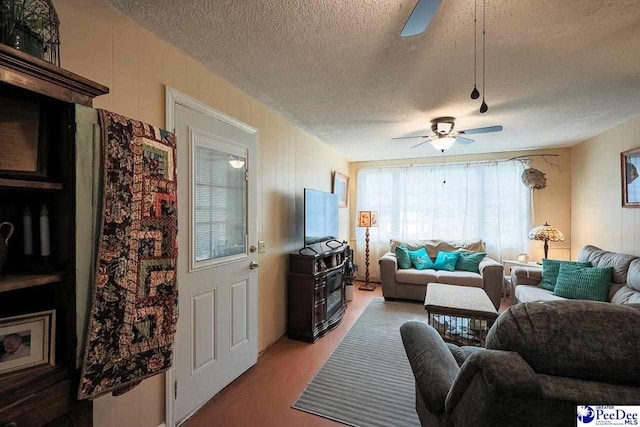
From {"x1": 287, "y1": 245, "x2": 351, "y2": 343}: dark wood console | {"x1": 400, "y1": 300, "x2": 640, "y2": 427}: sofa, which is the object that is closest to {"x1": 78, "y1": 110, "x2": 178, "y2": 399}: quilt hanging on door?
{"x1": 400, "y1": 300, "x2": 640, "y2": 427}: sofa

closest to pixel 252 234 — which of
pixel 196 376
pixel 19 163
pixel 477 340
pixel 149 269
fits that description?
pixel 196 376

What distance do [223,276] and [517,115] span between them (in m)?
3.31

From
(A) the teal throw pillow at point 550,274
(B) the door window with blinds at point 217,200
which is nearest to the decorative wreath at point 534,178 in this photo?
(A) the teal throw pillow at point 550,274

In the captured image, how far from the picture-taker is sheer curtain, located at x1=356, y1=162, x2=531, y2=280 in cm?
464

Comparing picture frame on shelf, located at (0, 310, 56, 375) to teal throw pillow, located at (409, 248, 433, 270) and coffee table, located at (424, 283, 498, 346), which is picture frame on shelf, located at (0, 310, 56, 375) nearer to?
coffee table, located at (424, 283, 498, 346)

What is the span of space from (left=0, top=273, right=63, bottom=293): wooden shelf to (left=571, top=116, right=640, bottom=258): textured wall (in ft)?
15.3

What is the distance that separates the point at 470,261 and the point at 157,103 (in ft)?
14.6

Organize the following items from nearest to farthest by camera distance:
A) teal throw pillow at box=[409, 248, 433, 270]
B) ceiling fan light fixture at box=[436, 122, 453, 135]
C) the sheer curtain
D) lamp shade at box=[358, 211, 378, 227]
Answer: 1. ceiling fan light fixture at box=[436, 122, 453, 135]
2. teal throw pillow at box=[409, 248, 433, 270]
3. the sheer curtain
4. lamp shade at box=[358, 211, 378, 227]

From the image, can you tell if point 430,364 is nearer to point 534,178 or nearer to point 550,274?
point 550,274

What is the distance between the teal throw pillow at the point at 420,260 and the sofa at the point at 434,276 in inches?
5.2

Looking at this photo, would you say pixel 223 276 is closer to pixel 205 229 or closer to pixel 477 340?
pixel 205 229

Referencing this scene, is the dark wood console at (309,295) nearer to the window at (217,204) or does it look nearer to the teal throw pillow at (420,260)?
the window at (217,204)

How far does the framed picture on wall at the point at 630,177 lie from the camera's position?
9.67 ft

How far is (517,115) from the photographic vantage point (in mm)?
2953
